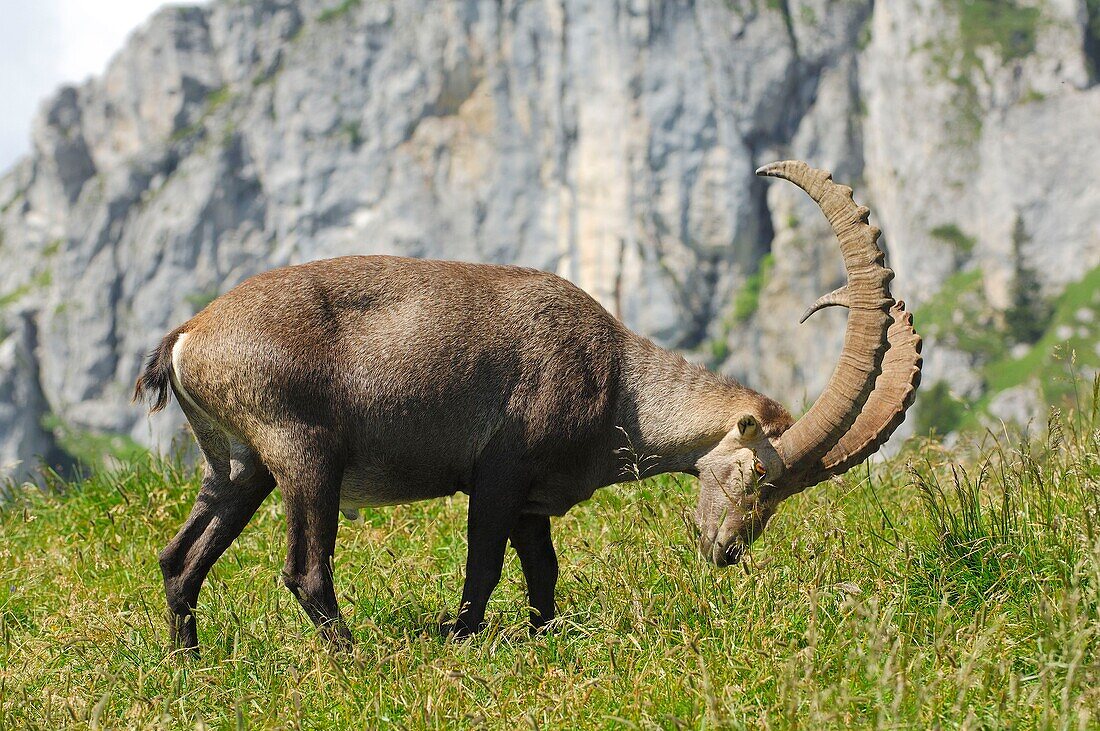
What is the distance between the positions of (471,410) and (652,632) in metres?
1.67

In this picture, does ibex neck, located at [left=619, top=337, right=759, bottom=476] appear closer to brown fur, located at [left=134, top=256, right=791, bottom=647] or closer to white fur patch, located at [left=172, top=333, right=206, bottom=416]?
brown fur, located at [left=134, top=256, right=791, bottom=647]

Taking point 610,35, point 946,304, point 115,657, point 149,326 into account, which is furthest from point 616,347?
point 149,326

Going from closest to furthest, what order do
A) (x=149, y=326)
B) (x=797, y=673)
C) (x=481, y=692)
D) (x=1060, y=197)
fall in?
(x=797, y=673) < (x=481, y=692) < (x=1060, y=197) < (x=149, y=326)

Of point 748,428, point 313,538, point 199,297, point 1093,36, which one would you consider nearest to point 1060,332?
point 1093,36

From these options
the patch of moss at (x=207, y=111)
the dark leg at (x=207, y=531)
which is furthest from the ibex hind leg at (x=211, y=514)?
the patch of moss at (x=207, y=111)

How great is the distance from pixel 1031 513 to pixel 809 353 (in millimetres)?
126797

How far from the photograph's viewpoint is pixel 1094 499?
199 inches

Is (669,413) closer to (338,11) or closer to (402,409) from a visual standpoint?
(402,409)

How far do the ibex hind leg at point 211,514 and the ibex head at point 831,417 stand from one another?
265cm

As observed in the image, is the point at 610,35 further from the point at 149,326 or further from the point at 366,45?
the point at 149,326

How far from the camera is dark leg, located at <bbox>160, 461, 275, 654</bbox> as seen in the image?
20.0 feet

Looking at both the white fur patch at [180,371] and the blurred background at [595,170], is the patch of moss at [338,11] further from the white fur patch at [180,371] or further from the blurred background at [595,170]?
the white fur patch at [180,371]

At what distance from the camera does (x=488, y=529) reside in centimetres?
580

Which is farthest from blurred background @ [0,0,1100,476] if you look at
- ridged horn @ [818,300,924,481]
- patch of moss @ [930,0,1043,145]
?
ridged horn @ [818,300,924,481]
